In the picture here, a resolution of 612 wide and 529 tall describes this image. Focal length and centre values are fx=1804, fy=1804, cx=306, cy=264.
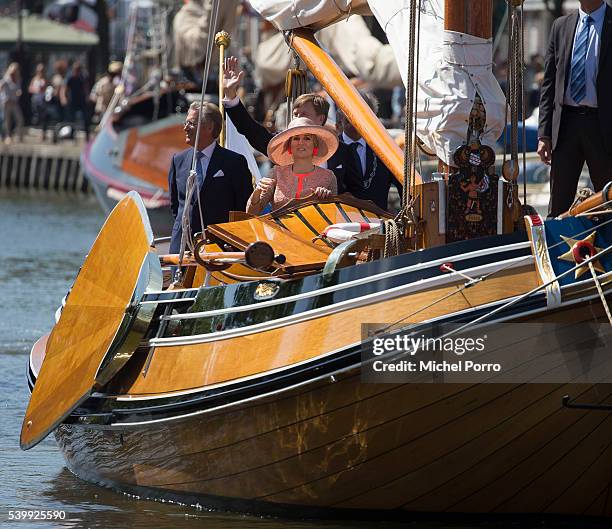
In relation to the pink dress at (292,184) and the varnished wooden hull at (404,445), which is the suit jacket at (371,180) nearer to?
the pink dress at (292,184)

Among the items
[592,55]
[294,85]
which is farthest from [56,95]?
[592,55]

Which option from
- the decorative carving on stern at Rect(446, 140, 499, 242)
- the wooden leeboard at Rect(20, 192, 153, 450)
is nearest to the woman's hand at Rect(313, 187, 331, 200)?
the wooden leeboard at Rect(20, 192, 153, 450)

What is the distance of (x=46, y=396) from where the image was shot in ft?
29.9

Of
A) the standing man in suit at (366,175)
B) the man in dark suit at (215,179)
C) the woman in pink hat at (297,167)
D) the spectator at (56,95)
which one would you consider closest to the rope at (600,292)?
the woman in pink hat at (297,167)

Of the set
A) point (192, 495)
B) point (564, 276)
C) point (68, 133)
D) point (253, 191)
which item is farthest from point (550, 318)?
point (68, 133)

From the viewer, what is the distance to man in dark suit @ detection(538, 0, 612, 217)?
Answer: 950cm

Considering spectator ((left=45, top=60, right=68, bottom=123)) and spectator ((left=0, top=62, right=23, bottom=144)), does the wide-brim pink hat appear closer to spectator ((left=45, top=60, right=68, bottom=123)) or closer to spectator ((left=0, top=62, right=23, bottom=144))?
spectator ((left=0, top=62, right=23, bottom=144))

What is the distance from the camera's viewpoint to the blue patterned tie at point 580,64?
954 cm

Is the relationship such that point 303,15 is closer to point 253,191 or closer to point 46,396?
point 253,191

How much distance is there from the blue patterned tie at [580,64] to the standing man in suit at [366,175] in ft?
4.32

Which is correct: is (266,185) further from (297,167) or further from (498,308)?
(498,308)

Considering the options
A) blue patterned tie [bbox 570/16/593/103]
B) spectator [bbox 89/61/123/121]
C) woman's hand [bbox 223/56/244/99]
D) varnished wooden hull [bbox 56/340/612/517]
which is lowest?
spectator [bbox 89/61/123/121]

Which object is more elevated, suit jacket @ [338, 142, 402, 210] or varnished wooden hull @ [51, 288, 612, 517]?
suit jacket @ [338, 142, 402, 210]

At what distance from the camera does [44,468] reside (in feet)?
33.5
